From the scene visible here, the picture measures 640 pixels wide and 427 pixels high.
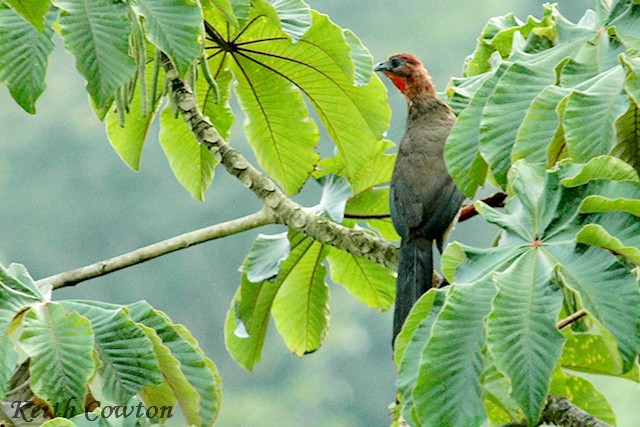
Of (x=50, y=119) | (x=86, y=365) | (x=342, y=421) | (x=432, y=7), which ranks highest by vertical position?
(x=432, y=7)

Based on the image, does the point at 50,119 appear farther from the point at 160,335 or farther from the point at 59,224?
the point at 160,335

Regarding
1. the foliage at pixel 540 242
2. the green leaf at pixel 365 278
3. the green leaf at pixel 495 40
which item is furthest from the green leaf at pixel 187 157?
the foliage at pixel 540 242

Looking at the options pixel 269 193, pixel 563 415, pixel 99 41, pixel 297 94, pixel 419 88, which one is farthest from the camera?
pixel 419 88

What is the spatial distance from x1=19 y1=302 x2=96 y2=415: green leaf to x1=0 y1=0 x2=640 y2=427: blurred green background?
1133 cm

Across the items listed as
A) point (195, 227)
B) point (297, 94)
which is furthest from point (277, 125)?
point (195, 227)

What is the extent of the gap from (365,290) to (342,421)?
439 inches

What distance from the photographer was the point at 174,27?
2143 mm

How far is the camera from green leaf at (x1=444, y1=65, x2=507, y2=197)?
2389 mm

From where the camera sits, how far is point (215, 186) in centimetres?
1484

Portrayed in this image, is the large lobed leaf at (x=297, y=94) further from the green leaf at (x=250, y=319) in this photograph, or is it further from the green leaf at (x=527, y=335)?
the green leaf at (x=527, y=335)

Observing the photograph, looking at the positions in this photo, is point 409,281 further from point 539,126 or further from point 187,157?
point 539,126

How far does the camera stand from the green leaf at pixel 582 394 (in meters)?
2.45

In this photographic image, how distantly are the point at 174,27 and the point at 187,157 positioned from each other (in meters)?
1.33

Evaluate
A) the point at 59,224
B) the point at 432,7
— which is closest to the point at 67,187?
the point at 59,224
